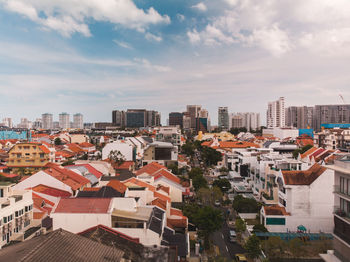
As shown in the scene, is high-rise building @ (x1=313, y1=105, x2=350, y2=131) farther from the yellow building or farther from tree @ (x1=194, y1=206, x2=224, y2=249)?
tree @ (x1=194, y1=206, x2=224, y2=249)

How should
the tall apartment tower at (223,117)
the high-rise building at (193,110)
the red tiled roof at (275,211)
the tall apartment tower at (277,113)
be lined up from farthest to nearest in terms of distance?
the high-rise building at (193,110) → the tall apartment tower at (223,117) → the tall apartment tower at (277,113) → the red tiled roof at (275,211)

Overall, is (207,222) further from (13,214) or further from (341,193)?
(13,214)

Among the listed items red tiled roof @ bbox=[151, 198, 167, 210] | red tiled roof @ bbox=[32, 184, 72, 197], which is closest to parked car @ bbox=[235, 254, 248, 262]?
red tiled roof @ bbox=[151, 198, 167, 210]

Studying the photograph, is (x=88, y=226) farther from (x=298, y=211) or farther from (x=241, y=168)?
(x=241, y=168)

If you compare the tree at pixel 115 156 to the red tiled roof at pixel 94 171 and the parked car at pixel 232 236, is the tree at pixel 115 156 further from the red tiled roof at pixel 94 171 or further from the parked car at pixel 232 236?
the parked car at pixel 232 236

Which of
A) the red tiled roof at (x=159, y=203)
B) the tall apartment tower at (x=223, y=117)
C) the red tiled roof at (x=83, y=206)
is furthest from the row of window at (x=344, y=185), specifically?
the tall apartment tower at (x=223, y=117)

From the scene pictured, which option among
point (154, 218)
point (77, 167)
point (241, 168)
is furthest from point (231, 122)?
point (154, 218)

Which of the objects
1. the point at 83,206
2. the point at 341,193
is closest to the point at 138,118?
the point at 83,206
